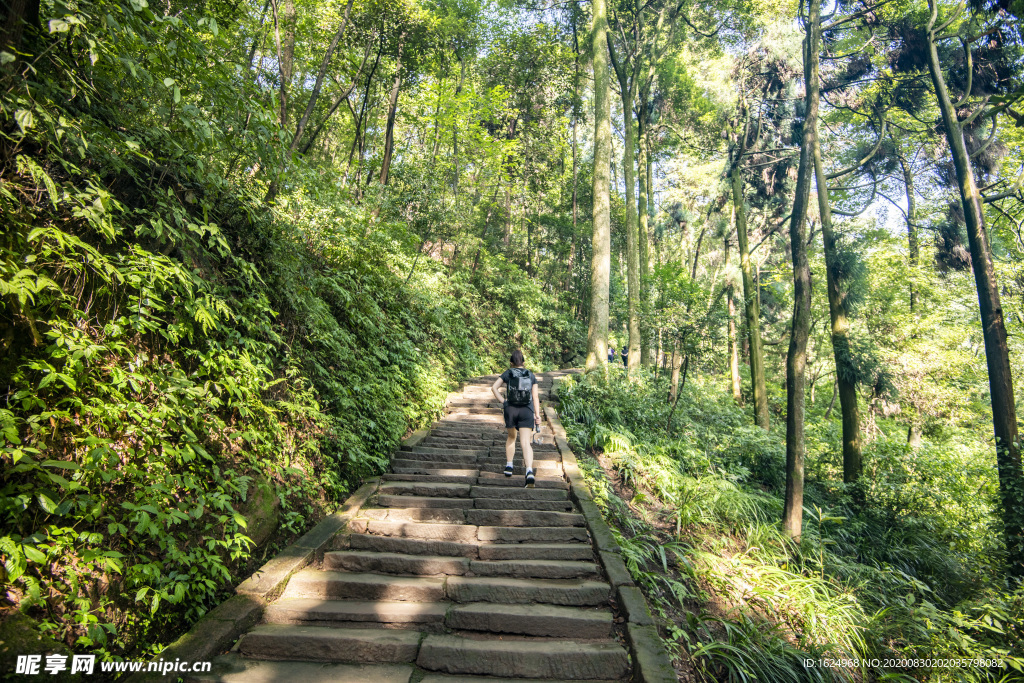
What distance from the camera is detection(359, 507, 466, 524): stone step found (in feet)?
16.3

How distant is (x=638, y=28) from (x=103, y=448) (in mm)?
18231

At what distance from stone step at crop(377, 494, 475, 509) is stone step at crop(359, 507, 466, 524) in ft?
0.58

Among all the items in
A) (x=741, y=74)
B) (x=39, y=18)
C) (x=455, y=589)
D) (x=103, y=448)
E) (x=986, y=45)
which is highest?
(x=741, y=74)

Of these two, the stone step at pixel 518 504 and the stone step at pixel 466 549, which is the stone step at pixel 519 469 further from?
the stone step at pixel 466 549

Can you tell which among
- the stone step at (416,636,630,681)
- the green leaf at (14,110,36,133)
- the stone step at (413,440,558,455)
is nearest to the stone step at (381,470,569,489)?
the stone step at (413,440,558,455)

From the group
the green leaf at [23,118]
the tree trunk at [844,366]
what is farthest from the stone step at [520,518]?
the tree trunk at [844,366]

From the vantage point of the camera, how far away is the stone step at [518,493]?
5.60 metres

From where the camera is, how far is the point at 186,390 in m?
3.40

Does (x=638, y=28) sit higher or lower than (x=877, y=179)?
higher

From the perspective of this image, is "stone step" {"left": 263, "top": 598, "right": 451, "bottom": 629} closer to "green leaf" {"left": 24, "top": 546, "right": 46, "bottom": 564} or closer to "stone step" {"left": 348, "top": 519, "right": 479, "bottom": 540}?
"stone step" {"left": 348, "top": 519, "right": 479, "bottom": 540}

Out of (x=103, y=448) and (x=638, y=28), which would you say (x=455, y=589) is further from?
(x=638, y=28)

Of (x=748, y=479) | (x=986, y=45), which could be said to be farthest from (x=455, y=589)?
(x=986, y=45)

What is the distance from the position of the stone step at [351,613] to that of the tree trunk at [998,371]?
30.8 ft

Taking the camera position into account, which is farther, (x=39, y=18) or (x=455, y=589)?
(x=455, y=589)
